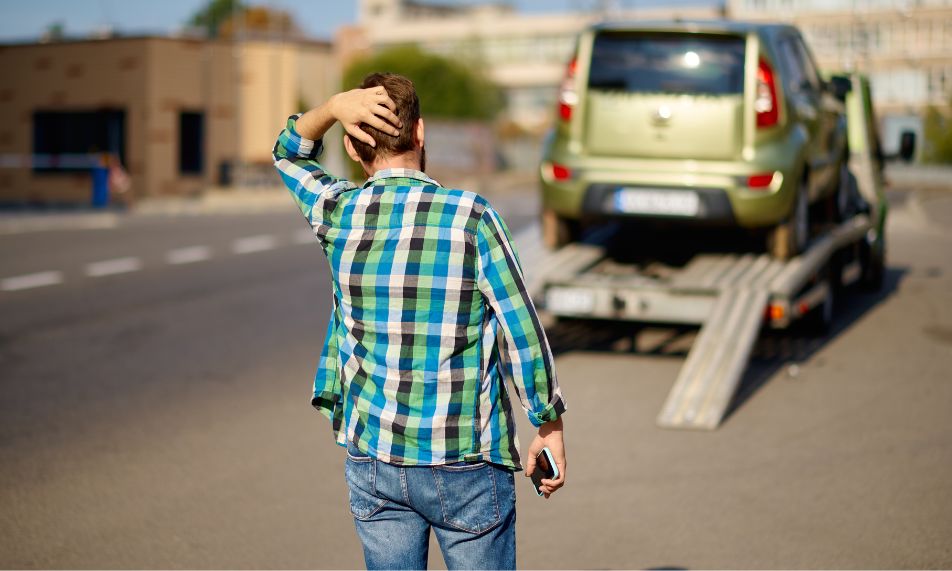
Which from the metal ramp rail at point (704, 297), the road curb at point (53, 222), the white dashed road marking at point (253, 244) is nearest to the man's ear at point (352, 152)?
the metal ramp rail at point (704, 297)

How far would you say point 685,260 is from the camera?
409 inches

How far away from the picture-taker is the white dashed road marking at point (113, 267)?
15742mm

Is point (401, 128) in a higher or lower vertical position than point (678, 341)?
higher

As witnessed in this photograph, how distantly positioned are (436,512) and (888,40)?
102 m

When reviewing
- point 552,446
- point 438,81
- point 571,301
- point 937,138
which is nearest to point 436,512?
point 552,446

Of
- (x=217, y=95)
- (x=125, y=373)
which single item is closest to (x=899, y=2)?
(x=217, y=95)

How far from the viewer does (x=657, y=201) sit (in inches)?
372

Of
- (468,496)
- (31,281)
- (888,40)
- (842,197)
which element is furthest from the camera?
(888,40)

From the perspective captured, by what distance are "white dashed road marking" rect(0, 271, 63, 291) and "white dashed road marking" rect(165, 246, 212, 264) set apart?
1.99 metres

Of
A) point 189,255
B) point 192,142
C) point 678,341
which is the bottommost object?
point 192,142

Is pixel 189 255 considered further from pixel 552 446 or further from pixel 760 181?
pixel 552 446

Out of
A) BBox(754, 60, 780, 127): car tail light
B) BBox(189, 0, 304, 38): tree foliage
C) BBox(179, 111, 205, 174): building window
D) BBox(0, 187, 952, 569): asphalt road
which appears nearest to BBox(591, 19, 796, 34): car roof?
BBox(754, 60, 780, 127): car tail light

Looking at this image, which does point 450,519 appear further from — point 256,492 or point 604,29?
point 604,29

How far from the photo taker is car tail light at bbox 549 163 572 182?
9742 millimetres
